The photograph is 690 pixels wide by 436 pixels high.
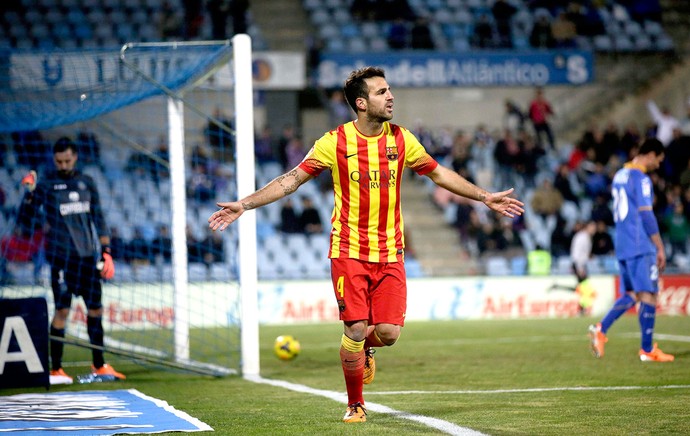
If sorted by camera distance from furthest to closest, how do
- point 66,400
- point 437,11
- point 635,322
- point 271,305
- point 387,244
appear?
point 437,11
point 271,305
point 635,322
point 66,400
point 387,244

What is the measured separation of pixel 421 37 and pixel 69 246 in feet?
56.6

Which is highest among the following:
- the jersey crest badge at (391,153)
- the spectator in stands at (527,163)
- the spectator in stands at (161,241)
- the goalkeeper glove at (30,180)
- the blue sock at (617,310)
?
the spectator in stands at (527,163)

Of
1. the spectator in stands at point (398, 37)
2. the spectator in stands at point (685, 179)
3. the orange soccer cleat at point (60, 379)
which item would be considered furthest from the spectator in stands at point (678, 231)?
the orange soccer cleat at point (60, 379)

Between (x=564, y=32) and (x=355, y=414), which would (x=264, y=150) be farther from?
(x=355, y=414)

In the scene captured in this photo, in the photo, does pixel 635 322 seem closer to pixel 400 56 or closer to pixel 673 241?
pixel 673 241

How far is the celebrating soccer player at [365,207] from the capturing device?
6.92 m

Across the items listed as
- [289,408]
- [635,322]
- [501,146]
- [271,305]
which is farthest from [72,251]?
[501,146]

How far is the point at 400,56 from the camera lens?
25.7 metres

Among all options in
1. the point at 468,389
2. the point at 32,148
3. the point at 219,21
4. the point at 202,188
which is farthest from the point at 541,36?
the point at 468,389

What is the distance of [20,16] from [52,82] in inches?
510

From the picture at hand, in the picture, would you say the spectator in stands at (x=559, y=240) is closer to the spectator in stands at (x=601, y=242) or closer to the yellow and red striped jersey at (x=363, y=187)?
the spectator in stands at (x=601, y=242)

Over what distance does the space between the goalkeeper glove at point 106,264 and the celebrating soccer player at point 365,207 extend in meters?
3.82

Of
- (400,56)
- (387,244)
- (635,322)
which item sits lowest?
(635,322)

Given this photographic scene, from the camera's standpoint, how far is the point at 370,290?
7.06 m
